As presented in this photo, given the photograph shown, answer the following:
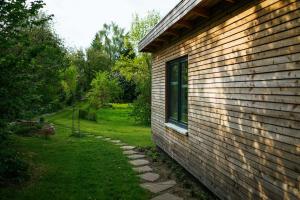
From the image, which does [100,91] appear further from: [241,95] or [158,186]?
[241,95]

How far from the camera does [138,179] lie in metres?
6.20

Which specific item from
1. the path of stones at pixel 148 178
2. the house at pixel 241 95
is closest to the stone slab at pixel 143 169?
the path of stones at pixel 148 178

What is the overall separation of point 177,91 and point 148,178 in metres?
2.29

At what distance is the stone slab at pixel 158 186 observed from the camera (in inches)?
221

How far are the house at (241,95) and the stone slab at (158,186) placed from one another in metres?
0.52

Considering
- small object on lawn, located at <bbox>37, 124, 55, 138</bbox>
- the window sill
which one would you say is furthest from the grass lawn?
the window sill

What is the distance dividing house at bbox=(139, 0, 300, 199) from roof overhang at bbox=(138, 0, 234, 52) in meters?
0.02

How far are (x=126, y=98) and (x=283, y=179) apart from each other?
117 feet

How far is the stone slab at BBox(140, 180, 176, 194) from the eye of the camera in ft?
18.4

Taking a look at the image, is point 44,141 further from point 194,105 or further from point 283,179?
point 283,179

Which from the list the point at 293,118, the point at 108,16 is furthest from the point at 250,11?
the point at 108,16

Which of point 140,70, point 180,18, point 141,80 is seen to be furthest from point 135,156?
point 140,70

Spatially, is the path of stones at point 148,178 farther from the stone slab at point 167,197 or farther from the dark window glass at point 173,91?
the dark window glass at point 173,91

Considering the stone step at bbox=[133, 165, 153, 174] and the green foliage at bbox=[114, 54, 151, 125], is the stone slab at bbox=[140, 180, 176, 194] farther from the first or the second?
the green foliage at bbox=[114, 54, 151, 125]
